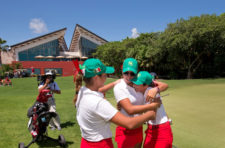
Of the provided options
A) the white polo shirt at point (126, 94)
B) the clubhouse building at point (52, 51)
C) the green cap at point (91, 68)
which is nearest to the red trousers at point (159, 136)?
the white polo shirt at point (126, 94)

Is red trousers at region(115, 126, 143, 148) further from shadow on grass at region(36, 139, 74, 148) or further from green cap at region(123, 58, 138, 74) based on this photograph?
shadow on grass at region(36, 139, 74, 148)

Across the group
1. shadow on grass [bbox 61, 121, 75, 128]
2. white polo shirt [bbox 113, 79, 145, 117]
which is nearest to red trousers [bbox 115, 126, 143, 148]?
white polo shirt [bbox 113, 79, 145, 117]

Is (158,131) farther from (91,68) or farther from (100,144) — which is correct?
(91,68)

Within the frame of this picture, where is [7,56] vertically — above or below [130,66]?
above

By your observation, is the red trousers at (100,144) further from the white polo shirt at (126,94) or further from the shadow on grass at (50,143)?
the shadow on grass at (50,143)

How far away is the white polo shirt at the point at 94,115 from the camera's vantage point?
5.51 feet

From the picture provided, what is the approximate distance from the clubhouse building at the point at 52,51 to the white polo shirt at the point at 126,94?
1720 inches

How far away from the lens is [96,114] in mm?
1725

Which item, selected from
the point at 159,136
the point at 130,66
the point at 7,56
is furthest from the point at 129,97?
the point at 7,56

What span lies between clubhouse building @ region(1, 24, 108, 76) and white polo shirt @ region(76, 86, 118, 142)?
4433cm

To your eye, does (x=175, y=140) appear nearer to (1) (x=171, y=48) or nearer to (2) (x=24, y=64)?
(1) (x=171, y=48)

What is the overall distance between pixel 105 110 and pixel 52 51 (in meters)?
62.1

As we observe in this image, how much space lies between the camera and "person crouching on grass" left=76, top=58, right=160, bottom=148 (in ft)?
5.49

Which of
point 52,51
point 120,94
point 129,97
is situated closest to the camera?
point 120,94
